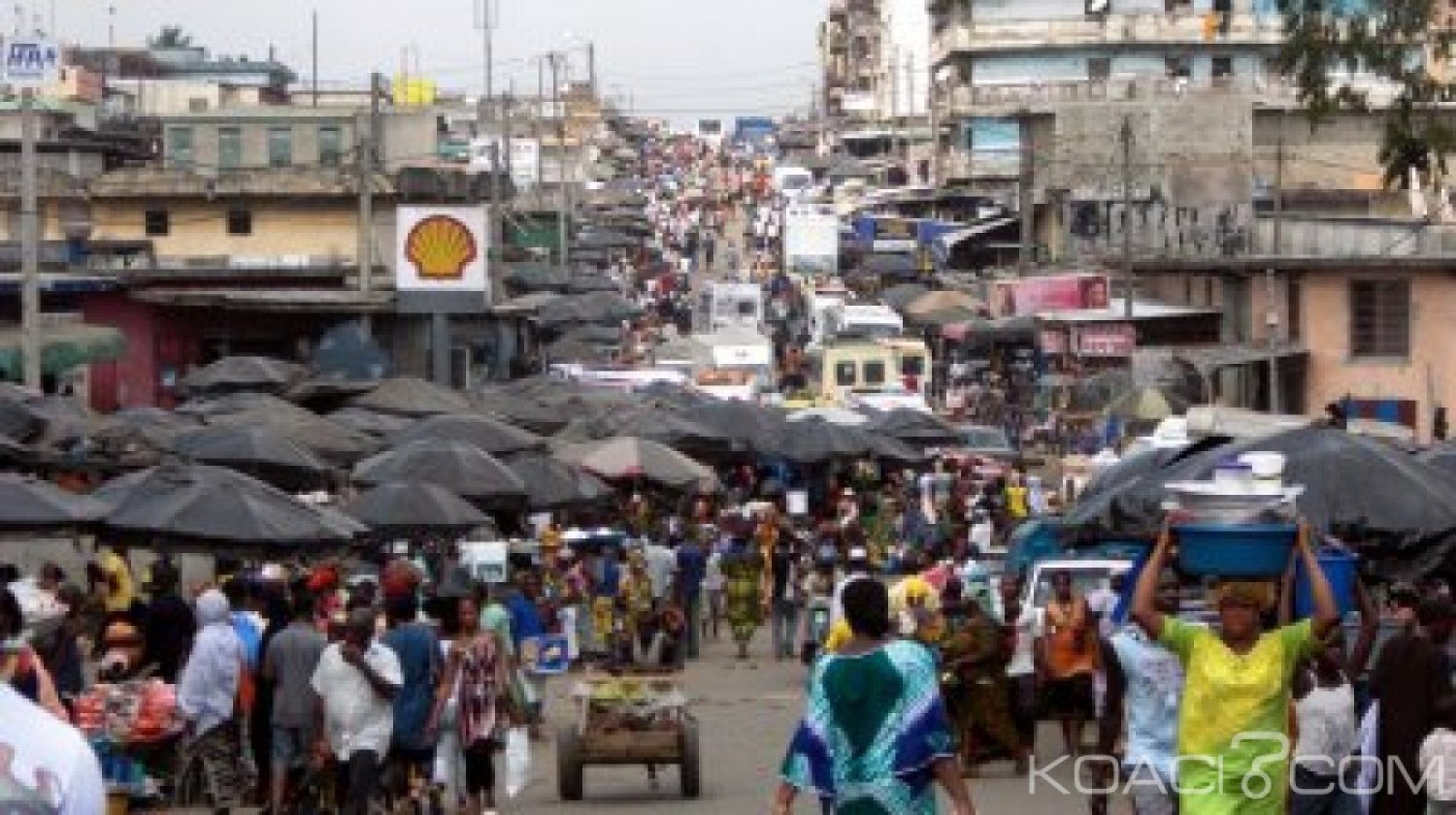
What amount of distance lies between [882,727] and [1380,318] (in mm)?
40773

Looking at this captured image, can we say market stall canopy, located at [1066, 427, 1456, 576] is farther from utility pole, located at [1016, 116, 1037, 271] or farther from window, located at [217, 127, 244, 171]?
window, located at [217, 127, 244, 171]

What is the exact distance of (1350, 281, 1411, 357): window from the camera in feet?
162

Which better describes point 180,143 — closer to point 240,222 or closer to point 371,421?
point 240,222

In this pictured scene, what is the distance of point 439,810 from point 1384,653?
5.55 meters

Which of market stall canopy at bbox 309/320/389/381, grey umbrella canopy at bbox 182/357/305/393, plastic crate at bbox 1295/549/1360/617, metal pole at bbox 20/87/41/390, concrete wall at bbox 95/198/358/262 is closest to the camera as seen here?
plastic crate at bbox 1295/549/1360/617

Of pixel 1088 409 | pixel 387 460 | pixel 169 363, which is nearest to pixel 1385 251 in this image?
pixel 1088 409

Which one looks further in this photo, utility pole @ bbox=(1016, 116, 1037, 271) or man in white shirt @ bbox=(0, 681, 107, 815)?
utility pole @ bbox=(1016, 116, 1037, 271)

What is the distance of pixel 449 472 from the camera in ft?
95.3

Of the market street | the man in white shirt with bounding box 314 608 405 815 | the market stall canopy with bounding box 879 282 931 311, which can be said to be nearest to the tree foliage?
the market street

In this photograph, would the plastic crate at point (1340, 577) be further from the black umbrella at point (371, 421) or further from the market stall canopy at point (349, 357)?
the market stall canopy at point (349, 357)

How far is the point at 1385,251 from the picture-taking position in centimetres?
5072

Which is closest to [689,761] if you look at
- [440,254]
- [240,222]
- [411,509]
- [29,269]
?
[411,509]

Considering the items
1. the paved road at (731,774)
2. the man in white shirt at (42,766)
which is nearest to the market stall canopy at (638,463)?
the paved road at (731,774)

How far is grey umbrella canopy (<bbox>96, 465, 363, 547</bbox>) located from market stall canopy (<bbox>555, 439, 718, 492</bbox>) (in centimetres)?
1360
